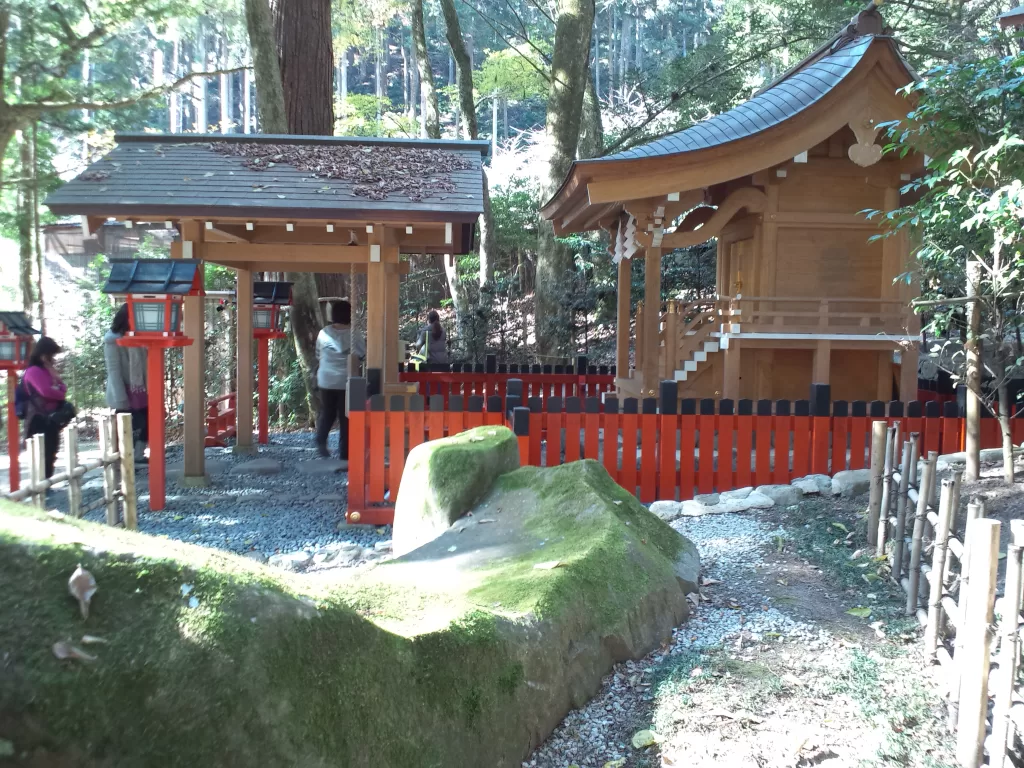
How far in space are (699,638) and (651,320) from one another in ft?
18.7

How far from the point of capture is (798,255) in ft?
30.6

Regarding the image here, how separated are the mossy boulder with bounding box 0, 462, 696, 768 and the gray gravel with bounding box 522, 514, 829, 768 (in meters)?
0.07

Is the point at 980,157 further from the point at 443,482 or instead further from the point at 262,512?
the point at 262,512

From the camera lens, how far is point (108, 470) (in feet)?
16.7

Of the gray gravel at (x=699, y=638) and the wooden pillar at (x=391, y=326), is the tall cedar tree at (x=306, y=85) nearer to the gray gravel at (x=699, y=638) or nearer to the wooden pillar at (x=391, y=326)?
the wooden pillar at (x=391, y=326)

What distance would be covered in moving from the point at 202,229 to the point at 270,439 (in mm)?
4565

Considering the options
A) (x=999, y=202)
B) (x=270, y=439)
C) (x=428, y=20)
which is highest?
(x=428, y=20)

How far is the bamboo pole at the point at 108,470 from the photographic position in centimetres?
502

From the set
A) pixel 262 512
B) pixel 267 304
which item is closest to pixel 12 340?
pixel 262 512

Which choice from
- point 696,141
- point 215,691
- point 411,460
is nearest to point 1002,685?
point 215,691

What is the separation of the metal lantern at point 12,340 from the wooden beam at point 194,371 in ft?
4.70

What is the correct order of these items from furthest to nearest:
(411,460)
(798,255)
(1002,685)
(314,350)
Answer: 1. (314,350)
2. (798,255)
3. (411,460)
4. (1002,685)

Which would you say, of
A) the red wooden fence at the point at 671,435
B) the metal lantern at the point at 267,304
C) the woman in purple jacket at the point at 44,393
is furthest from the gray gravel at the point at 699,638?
the metal lantern at the point at 267,304

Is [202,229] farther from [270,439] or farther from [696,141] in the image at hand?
[696,141]
